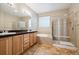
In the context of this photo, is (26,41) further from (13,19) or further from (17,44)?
(13,19)

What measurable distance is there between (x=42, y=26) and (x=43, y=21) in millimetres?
124

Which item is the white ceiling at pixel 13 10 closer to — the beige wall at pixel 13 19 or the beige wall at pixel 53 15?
the beige wall at pixel 13 19

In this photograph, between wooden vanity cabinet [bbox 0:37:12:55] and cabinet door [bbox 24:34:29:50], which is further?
cabinet door [bbox 24:34:29:50]

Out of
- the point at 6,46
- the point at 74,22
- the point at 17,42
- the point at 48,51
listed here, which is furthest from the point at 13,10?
the point at 74,22

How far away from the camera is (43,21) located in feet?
8.71

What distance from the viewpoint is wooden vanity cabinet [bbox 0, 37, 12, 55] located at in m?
2.10

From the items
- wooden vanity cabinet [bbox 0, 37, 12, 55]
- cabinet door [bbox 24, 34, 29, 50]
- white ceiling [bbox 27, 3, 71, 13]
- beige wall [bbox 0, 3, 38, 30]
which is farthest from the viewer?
cabinet door [bbox 24, 34, 29, 50]

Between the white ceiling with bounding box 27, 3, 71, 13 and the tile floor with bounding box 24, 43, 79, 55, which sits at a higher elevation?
the white ceiling with bounding box 27, 3, 71, 13

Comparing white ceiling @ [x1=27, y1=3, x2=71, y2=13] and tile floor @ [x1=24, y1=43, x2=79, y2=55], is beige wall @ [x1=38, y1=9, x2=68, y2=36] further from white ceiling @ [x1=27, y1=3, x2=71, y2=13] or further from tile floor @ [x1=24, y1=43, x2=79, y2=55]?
tile floor @ [x1=24, y1=43, x2=79, y2=55]

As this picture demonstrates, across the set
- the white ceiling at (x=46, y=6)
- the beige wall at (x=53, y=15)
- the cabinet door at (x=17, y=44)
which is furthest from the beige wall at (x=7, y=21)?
the beige wall at (x=53, y=15)

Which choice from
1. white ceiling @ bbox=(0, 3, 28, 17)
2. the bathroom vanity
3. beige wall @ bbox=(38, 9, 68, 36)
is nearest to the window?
beige wall @ bbox=(38, 9, 68, 36)

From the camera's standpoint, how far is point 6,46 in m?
2.21

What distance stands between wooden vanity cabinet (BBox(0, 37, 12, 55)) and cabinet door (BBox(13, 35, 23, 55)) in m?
0.16

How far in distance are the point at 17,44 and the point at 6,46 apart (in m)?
0.44
